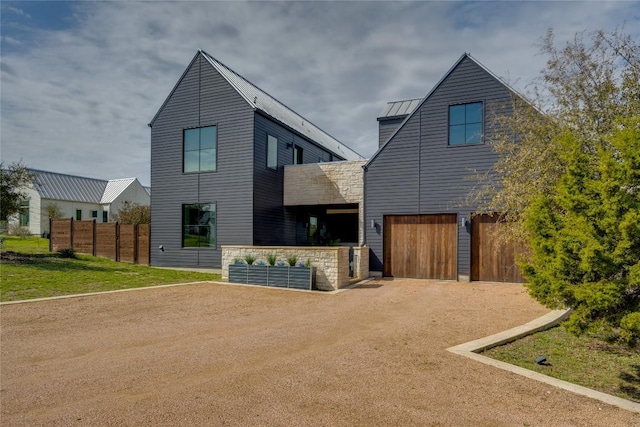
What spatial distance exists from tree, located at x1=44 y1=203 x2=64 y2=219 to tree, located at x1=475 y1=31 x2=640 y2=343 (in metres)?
36.4

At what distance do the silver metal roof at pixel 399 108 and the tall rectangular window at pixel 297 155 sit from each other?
4.41 metres

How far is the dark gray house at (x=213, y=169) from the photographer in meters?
15.6

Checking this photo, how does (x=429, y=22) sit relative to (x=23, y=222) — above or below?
above

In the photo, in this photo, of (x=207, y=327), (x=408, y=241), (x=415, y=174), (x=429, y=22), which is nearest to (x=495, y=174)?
(x=415, y=174)

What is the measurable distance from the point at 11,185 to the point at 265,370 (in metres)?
17.8

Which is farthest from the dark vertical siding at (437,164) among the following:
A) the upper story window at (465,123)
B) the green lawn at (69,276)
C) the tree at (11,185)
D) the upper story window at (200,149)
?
the tree at (11,185)

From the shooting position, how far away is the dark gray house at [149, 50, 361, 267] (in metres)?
15.6

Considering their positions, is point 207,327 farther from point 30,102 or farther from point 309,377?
point 30,102

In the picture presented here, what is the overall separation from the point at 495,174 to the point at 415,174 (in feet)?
8.64

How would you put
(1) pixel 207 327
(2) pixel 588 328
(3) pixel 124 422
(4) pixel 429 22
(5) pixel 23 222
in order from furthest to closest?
(5) pixel 23 222
(4) pixel 429 22
(1) pixel 207 327
(2) pixel 588 328
(3) pixel 124 422

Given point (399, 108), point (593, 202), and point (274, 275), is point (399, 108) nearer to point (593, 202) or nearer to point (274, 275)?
point (274, 275)

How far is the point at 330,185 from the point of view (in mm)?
16734

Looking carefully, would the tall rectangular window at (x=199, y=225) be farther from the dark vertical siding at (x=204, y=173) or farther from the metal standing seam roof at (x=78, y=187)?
the metal standing seam roof at (x=78, y=187)

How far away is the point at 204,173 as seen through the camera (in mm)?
16438
